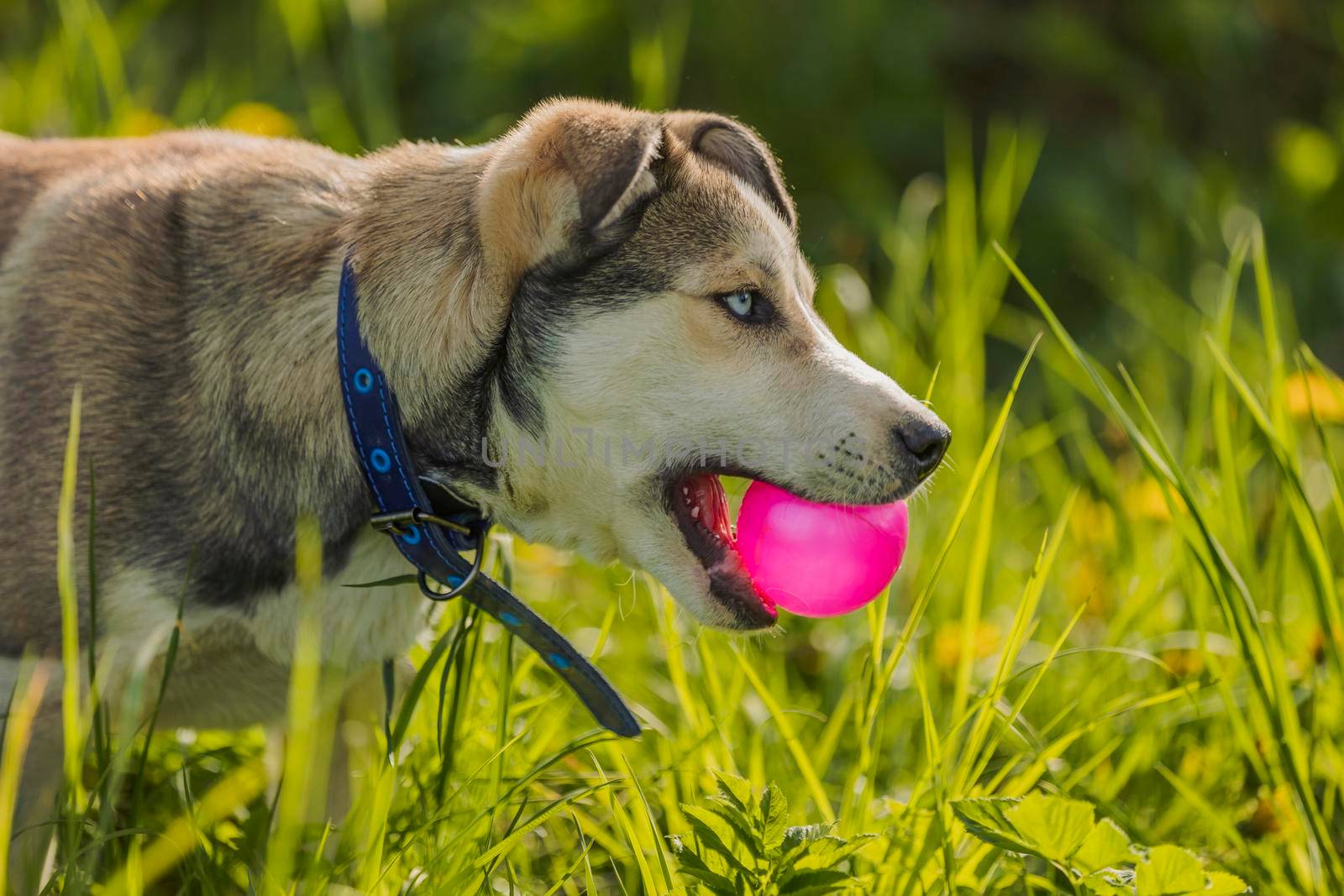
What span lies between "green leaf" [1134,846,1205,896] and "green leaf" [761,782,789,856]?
499 mm

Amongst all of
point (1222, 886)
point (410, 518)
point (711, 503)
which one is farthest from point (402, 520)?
point (1222, 886)

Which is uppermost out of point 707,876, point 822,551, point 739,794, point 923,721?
point 822,551

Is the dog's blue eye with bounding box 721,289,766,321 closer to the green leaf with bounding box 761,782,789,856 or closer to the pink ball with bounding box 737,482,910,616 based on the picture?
the pink ball with bounding box 737,482,910,616

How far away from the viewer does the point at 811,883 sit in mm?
1902

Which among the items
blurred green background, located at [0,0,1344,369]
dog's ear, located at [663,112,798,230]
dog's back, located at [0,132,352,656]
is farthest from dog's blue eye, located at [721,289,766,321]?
blurred green background, located at [0,0,1344,369]

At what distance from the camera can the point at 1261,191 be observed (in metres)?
5.68

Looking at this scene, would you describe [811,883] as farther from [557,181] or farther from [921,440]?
[557,181]

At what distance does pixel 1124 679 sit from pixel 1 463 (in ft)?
7.55

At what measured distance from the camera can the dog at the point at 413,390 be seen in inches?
89.0

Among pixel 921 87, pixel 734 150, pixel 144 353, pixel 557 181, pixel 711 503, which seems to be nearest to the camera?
pixel 557 181

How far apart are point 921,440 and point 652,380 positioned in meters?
0.46

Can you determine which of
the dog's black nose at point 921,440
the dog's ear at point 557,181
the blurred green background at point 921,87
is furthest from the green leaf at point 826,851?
the blurred green background at point 921,87

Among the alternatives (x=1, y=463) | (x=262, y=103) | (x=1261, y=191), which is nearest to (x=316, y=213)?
(x=1, y=463)

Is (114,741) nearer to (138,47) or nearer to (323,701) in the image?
(323,701)
